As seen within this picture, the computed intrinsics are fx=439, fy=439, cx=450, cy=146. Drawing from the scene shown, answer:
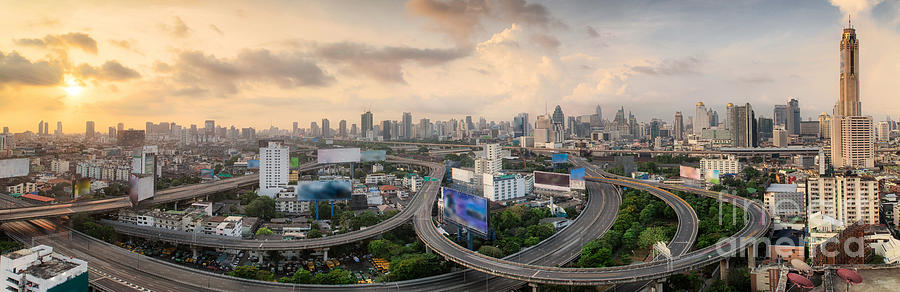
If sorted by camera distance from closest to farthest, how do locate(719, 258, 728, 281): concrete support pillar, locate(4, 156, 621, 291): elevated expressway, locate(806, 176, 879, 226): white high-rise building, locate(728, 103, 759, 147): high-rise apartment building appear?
locate(4, 156, 621, 291): elevated expressway, locate(719, 258, 728, 281): concrete support pillar, locate(806, 176, 879, 226): white high-rise building, locate(728, 103, 759, 147): high-rise apartment building

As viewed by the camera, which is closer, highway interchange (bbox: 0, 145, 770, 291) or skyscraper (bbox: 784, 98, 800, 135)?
highway interchange (bbox: 0, 145, 770, 291)

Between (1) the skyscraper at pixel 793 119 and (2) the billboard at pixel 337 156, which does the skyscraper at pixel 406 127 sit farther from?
(1) the skyscraper at pixel 793 119

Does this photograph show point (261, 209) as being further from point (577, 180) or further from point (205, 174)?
point (577, 180)

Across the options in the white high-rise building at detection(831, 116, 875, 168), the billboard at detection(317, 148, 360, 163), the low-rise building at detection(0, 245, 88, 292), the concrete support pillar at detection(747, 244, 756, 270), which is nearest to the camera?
the low-rise building at detection(0, 245, 88, 292)

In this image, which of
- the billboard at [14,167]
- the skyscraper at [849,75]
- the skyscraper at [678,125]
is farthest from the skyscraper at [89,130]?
the skyscraper at [678,125]

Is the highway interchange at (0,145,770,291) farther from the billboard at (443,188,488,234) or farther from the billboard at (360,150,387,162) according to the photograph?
the billboard at (360,150,387,162)

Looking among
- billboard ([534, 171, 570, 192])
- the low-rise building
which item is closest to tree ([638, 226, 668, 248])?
billboard ([534, 171, 570, 192])

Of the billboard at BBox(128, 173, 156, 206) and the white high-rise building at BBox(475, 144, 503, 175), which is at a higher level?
the white high-rise building at BBox(475, 144, 503, 175)
